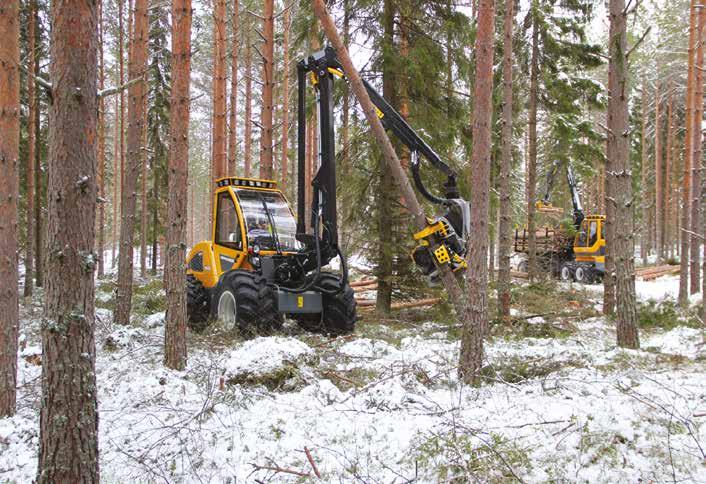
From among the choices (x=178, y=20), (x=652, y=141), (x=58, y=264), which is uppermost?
(x=652, y=141)

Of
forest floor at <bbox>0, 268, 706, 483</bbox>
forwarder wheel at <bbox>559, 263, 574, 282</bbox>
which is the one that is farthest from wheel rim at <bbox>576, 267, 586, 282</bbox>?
forest floor at <bbox>0, 268, 706, 483</bbox>

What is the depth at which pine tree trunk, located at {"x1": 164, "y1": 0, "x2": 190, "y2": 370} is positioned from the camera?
5477mm

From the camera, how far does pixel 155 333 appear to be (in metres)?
7.96

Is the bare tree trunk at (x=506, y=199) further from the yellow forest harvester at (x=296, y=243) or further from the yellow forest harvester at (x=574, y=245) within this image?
the yellow forest harvester at (x=574, y=245)

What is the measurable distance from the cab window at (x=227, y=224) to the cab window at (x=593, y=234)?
52.0 feet

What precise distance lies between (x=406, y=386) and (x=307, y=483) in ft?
5.68

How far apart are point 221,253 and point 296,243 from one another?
1410 mm

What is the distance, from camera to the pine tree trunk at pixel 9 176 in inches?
180

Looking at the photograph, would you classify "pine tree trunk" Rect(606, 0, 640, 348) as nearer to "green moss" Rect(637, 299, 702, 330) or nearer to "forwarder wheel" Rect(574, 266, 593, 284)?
"green moss" Rect(637, 299, 702, 330)

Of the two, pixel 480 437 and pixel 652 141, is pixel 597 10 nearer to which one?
pixel 480 437

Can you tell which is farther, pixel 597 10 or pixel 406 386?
pixel 597 10

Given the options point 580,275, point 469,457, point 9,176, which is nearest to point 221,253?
point 9,176

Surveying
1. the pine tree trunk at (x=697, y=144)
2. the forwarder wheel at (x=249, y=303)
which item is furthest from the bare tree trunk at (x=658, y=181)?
the forwarder wheel at (x=249, y=303)

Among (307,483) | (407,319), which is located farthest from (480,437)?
(407,319)
